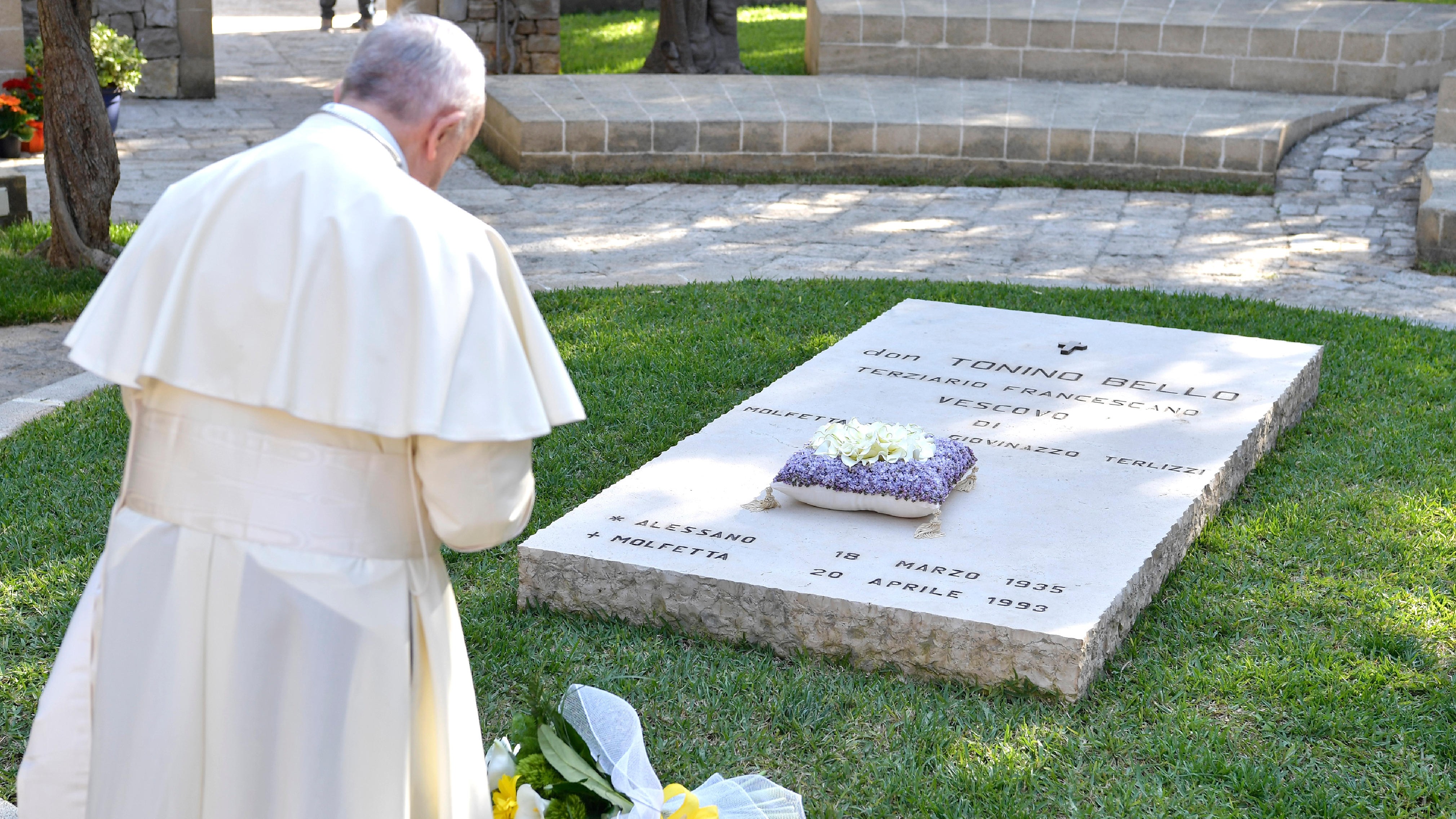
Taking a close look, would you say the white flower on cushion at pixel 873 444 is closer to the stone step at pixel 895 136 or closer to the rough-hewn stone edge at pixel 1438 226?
A: the rough-hewn stone edge at pixel 1438 226

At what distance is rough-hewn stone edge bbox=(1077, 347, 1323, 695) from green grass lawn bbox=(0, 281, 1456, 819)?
2.2 inches

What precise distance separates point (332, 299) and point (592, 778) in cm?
113

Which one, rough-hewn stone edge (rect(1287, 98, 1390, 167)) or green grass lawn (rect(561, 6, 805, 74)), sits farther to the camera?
green grass lawn (rect(561, 6, 805, 74))

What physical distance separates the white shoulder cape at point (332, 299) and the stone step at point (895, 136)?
815cm

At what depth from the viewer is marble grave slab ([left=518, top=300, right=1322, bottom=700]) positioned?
339 cm

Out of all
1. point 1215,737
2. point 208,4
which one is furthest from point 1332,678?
point 208,4

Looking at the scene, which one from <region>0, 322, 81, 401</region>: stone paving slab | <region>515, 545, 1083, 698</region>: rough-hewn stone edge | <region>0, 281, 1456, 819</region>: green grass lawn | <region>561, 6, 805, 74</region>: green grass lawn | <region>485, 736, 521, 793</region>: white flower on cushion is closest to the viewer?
<region>485, 736, 521, 793</region>: white flower on cushion

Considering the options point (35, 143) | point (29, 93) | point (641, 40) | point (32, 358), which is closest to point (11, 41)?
point (29, 93)

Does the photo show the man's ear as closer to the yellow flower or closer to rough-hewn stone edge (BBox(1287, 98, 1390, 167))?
the yellow flower

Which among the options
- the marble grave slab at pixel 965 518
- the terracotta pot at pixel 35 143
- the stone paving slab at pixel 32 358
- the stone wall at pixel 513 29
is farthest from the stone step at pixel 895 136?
the marble grave slab at pixel 965 518

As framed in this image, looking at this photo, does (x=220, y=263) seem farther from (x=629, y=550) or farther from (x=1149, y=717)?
(x=1149, y=717)

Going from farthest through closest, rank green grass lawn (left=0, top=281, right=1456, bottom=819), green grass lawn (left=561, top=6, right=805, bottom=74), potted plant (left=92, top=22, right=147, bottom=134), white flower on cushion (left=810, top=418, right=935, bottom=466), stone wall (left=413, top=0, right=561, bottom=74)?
green grass lawn (left=561, top=6, right=805, bottom=74)
stone wall (left=413, top=0, right=561, bottom=74)
potted plant (left=92, top=22, right=147, bottom=134)
white flower on cushion (left=810, top=418, right=935, bottom=466)
green grass lawn (left=0, top=281, right=1456, bottom=819)

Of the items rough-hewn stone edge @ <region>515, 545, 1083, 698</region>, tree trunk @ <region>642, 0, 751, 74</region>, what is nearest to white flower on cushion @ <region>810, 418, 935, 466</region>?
rough-hewn stone edge @ <region>515, 545, 1083, 698</region>

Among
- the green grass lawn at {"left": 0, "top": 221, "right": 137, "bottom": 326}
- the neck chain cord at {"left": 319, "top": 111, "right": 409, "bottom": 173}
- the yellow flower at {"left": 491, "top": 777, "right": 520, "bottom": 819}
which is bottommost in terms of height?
the yellow flower at {"left": 491, "top": 777, "right": 520, "bottom": 819}
